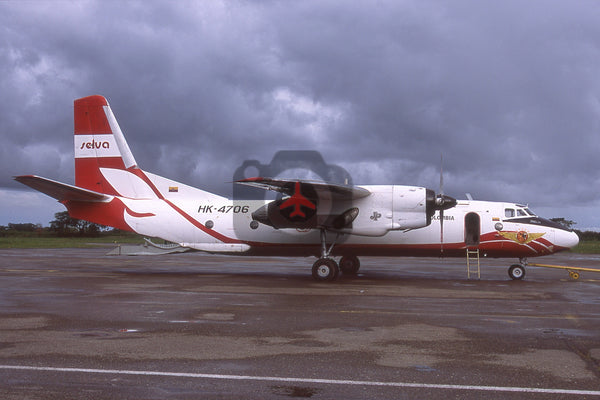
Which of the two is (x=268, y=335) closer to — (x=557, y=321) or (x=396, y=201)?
(x=557, y=321)

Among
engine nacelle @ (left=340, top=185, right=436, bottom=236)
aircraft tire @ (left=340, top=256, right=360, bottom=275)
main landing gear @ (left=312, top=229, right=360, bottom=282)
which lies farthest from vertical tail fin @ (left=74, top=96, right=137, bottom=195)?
engine nacelle @ (left=340, top=185, right=436, bottom=236)

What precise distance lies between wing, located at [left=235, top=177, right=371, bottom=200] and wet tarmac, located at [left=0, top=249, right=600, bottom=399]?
14.2 ft

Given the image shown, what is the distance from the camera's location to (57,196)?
20891 mm

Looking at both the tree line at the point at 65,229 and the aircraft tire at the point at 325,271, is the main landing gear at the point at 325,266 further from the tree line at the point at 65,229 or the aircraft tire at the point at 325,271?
the tree line at the point at 65,229

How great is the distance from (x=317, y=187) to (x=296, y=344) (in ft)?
35.5

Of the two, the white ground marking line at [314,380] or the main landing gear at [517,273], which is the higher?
the main landing gear at [517,273]

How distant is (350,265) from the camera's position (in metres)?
22.1

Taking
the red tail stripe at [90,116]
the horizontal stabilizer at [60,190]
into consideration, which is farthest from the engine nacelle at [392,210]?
the red tail stripe at [90,116]

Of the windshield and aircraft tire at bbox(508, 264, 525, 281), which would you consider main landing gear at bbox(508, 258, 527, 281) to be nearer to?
aircraft tire at bbox(508, 264, 525, 281)

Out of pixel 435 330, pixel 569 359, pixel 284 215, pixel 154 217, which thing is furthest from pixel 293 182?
pixel 569 359

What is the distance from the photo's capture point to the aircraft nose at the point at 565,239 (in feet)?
65.8

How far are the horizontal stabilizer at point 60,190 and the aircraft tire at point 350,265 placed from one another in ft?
34.0

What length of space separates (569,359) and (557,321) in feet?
11.8

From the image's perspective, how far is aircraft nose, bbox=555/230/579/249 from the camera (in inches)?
790
